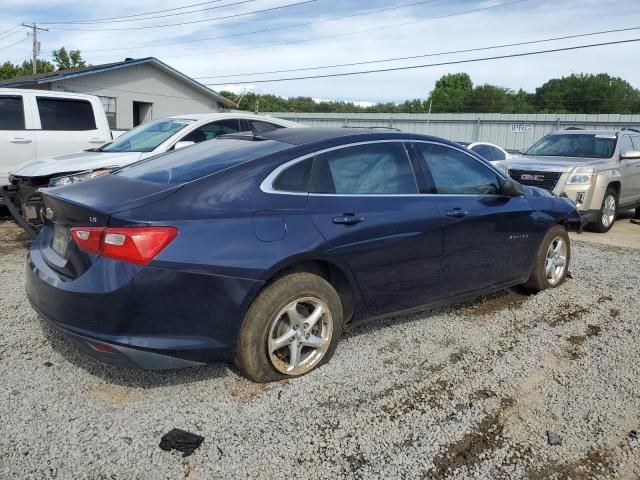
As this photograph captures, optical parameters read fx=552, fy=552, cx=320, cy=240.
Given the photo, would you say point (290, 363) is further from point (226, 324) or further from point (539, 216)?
point (539, 216)

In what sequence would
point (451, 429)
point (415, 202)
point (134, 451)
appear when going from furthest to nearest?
point (415, 202) → point (451, 429) → point (134, 451)

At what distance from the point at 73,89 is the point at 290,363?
2292 cm

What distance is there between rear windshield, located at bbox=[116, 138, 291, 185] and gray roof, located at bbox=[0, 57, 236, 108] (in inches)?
748

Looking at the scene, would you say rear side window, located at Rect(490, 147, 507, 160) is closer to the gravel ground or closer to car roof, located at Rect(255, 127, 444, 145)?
the gravel ground

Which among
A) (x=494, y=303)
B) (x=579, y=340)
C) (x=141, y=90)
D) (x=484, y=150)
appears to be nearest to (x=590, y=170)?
(x=484, y=150)

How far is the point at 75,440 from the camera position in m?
2.79

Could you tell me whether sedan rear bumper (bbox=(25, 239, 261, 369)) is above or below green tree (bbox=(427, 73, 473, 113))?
below

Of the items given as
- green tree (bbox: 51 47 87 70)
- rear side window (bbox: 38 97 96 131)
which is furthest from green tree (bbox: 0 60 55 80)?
rear side window (bbox: 38 97 96 131)

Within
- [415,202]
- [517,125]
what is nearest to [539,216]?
[415,202]

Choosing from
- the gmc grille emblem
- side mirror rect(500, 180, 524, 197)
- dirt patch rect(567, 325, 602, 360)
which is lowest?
dirt patch rect(567, 325, 602, 360)

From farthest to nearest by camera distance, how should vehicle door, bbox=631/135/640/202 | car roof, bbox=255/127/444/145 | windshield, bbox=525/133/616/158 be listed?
vehicle door, bbox=631/135/640/202 < windshield, bbox=525/133/616/158 < car roof, bbox=255/127/444/145

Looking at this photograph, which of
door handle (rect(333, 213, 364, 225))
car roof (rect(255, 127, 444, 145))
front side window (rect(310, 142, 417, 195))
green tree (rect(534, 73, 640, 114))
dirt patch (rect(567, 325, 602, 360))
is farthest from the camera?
green tree (rect(534, 73, 640, 114))

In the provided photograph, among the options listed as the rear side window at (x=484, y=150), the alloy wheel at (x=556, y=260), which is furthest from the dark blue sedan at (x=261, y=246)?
the rear side window at (x=484, y=150)

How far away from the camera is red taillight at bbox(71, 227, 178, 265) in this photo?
9.31 ft
